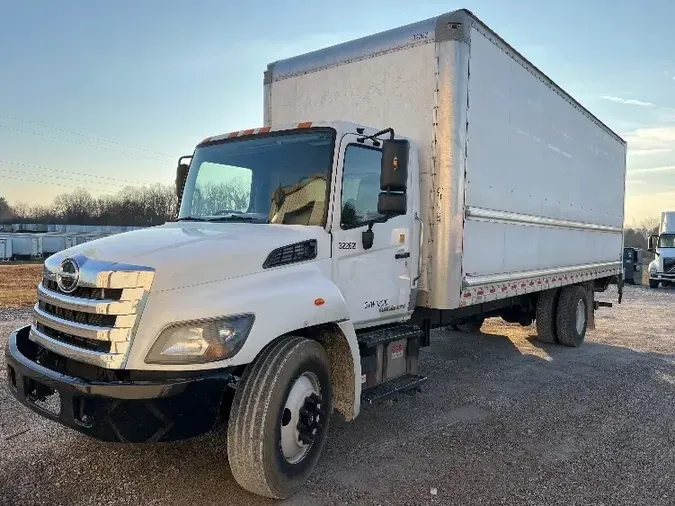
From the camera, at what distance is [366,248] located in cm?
449

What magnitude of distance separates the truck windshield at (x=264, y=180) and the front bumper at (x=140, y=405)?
58.3 inches

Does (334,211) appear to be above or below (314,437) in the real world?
above

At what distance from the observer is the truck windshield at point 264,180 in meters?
4.21

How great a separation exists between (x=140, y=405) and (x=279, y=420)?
87cm

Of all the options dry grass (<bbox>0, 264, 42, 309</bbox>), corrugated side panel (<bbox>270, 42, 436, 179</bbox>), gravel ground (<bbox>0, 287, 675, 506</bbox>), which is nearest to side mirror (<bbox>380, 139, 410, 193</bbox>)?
corrugated side panel (<bbox>270, 42, 436, 179</bbox>)

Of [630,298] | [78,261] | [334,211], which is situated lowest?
[630,298]

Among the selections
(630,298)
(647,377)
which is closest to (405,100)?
(647,377)

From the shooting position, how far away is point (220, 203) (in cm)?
463

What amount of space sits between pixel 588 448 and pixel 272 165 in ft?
12.0

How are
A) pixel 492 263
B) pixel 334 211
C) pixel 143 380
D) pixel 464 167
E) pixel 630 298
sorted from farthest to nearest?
pixel 630 298 → pixel 492 263 → pixel 464 167 → pixel 334 211 → pixel 143 380

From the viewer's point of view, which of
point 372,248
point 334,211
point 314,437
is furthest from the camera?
point 372,248

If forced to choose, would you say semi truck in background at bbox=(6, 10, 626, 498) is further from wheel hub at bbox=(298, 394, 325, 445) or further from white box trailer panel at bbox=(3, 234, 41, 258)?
white box trailer panel at bbox=(3, 234, 41, 258)

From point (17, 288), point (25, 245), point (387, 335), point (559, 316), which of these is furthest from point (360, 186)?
point (25, 245)

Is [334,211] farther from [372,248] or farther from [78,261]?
[78,261]
